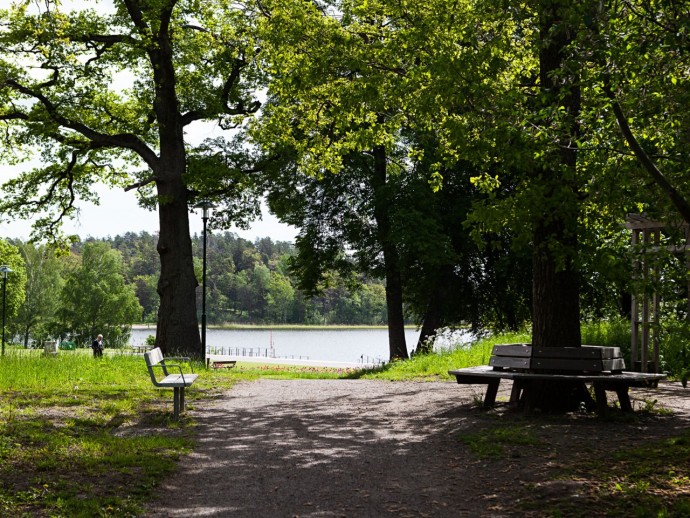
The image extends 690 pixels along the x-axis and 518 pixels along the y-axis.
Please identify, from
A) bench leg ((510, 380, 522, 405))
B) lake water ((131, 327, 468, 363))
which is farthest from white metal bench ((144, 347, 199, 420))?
lake water ((131, 327, 468, 363))

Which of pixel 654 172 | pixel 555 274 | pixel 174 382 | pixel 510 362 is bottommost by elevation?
pixel 174 382

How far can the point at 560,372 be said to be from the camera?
922 centimetres

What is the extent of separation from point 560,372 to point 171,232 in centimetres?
1380

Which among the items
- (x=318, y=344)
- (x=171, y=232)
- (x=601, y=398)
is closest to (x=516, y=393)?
(x=601, y=398)

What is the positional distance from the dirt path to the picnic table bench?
0.40 m

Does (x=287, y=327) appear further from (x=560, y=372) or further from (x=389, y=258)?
(x=560, y=372)

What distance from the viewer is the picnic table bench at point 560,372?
884cm

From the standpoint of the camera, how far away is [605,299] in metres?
25.9

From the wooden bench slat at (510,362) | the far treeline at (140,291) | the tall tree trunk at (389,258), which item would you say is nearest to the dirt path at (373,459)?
the wooden bench slat at (510,362)

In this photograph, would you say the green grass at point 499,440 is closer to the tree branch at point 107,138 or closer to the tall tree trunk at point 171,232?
the tall tree trunk at point 171,232

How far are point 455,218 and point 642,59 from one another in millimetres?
18033

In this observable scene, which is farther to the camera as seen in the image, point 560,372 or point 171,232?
point 171,232

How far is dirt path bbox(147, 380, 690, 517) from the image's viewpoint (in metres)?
5.73

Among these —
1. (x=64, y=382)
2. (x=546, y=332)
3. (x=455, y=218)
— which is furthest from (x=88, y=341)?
(x=546, y=332)
